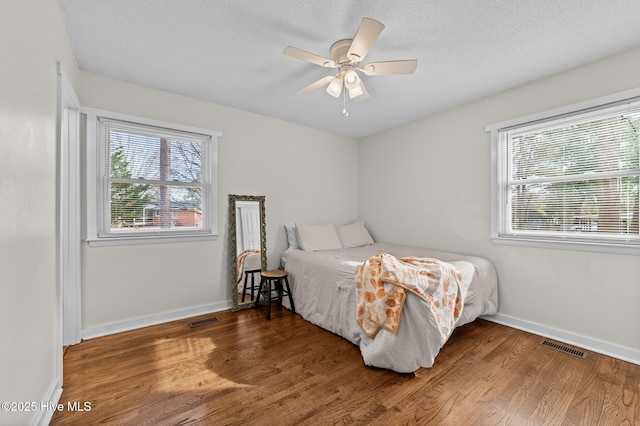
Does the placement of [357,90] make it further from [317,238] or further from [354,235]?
[354,235]

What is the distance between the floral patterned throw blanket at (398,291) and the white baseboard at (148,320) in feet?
6.25

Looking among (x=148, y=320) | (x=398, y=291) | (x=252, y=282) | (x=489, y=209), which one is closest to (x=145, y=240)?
(x=148, y=320)

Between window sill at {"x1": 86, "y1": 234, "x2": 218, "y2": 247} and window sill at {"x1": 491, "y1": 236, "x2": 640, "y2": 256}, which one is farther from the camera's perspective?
window sill at {"x1": 86, "y1": 234, "x2": 218, "y2": 247}

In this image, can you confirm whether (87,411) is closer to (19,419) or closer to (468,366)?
(19,419)

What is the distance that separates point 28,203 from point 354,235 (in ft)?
11.6

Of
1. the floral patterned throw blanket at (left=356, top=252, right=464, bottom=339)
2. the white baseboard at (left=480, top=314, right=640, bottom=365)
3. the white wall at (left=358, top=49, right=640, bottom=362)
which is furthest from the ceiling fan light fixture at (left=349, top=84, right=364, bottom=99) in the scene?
the white baseboard at (left=480, top=314, right=640, bottom=365)

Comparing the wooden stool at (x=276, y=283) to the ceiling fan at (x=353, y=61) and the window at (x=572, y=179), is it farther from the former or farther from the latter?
the window at (x=572, y=179)

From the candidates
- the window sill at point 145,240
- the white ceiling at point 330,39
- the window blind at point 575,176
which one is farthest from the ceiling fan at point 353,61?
the window sill at point 145,240

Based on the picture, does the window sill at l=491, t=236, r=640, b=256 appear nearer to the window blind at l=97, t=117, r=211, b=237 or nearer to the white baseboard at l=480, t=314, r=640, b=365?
the white baseboard at l=480, t=314, r=640, b=365

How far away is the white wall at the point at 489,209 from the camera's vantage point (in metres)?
2.36

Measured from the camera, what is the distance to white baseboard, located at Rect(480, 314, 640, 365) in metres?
2.28

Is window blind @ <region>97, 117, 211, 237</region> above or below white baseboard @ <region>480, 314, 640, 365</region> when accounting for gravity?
above

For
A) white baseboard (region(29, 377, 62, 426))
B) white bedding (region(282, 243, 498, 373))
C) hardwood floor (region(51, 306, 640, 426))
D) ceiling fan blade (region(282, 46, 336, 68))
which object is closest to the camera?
white baseboard (region(29, 377, 62, 426))

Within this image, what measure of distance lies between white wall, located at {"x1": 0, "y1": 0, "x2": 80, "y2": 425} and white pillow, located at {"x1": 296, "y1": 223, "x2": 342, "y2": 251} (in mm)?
2500
